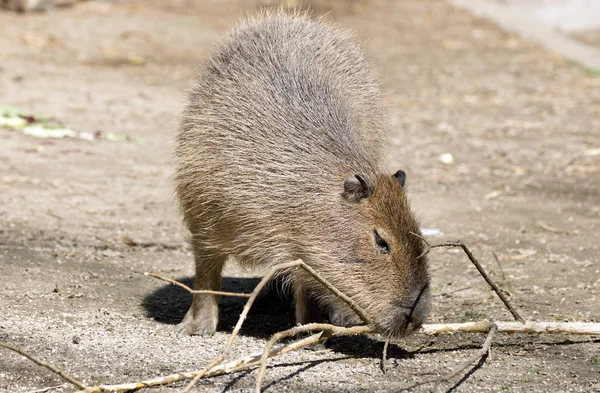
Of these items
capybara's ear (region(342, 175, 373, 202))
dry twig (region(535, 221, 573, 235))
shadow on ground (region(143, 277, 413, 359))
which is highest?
capybara's ear (region(342, 175, 373, 202))

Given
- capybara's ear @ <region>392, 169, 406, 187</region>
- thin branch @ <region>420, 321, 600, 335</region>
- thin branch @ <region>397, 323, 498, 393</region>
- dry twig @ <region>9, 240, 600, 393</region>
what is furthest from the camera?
capybara's ear @ <region>392, 169, 406, 187</region>

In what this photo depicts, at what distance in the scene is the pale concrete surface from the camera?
482 inches

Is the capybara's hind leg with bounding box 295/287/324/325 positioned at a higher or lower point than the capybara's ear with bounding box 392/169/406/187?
A: lower

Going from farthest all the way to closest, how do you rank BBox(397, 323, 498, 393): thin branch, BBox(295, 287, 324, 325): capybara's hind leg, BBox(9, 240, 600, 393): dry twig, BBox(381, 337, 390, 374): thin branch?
BBox(295, 287, 324, 325): capybara's hind leg < BBox(381, 337, 390, 374): thin branch < BBox(397, 323, 498, 393): thin branch < BBox(9, 240, 600, 393): dry twig

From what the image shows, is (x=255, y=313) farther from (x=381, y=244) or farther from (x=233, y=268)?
(x=381, y=244)

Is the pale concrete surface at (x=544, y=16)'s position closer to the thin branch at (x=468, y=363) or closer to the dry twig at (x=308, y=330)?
the dry twig at (x=308, y=330)

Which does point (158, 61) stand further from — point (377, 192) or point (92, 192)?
point (377, 192)

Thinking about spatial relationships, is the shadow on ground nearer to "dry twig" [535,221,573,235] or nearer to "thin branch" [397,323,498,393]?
"thin branch" [397,323,498,393]

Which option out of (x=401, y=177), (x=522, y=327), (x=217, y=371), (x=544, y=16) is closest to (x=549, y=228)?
(x=522, y=327)

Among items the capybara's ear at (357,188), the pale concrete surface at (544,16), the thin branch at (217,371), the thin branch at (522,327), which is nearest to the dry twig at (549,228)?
the thin branch at (522,327)

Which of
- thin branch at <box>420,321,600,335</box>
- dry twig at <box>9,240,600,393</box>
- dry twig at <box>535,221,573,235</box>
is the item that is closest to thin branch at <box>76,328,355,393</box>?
dry twig at <box>9,240,600,393</box>

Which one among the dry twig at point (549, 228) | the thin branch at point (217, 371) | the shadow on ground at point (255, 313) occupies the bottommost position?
the shadow on ground at point (255, 313)

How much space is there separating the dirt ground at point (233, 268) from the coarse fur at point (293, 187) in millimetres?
300

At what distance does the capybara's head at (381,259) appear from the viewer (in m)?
3.17
